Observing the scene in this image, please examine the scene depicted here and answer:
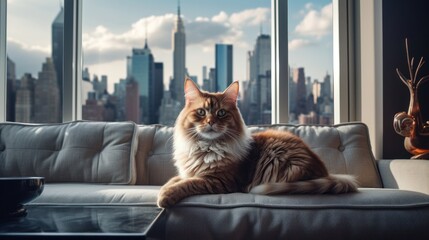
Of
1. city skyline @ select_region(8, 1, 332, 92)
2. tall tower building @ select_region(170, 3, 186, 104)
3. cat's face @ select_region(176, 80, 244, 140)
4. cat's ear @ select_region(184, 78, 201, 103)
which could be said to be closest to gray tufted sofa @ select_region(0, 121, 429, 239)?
cat's face @ select_region(176, 80, 244, 140)

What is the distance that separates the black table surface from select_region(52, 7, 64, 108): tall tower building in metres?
1.73

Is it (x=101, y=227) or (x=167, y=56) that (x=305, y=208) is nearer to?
(x=101, y=227)

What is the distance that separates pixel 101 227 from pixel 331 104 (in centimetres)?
233

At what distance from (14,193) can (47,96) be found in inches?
74.7

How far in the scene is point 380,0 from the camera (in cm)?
249

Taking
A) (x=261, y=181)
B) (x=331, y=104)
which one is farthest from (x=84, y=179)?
(x=331, y=104)

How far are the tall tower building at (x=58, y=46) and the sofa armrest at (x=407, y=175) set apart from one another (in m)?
2.27

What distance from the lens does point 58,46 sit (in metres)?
2.88

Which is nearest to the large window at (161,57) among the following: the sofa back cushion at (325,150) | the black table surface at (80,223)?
the sofa back cushion at (325,150)

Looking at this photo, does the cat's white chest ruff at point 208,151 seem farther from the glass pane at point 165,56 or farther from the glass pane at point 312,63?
the glass pane at point 312,63

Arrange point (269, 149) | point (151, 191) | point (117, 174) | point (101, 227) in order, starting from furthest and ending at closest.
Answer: point (117, 174), point (269, 149), point (151, 191), point (101, 227)

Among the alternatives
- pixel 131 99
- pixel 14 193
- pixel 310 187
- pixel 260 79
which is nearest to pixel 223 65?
pixel 260 79

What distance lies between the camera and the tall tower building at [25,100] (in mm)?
2904

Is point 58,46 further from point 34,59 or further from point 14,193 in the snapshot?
point 14,193
